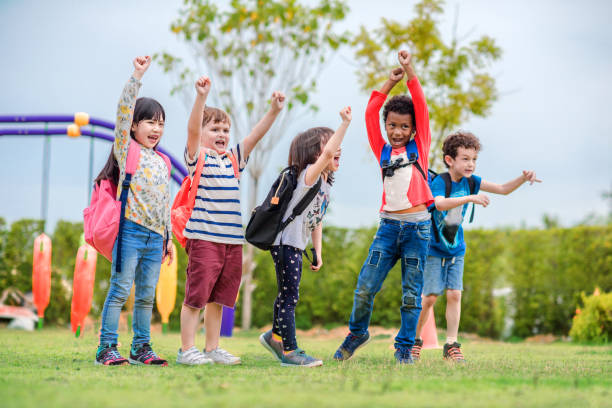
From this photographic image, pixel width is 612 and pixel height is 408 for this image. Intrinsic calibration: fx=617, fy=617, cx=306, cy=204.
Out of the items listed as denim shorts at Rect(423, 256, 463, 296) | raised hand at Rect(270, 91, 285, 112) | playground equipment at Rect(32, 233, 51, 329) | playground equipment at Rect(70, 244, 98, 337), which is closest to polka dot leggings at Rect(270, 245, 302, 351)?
raised hand at Rect(270, 91, 285, 112)

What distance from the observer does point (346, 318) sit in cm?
1048

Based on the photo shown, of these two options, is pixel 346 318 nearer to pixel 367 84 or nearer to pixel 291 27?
pixel 367 84

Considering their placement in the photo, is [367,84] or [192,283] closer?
[192,283]

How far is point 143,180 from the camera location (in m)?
3.96

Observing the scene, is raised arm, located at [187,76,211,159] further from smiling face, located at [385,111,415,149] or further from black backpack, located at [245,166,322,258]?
smiling face, located at [385,111,415,149]

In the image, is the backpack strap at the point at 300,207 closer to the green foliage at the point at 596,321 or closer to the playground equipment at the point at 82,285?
the playground equipment at the point at 82,285

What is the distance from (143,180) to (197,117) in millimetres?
544

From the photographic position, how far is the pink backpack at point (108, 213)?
3.81m

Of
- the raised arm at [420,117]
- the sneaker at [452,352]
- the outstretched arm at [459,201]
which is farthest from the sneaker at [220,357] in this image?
the raised arm at [420,117]

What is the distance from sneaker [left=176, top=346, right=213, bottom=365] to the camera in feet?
12.6

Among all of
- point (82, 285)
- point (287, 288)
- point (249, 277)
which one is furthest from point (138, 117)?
point (249, 277)

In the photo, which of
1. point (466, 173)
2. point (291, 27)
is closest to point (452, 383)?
point (466, 173)

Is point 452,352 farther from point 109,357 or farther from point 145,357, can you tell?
point 109,357

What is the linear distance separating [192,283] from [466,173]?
2.21 m
